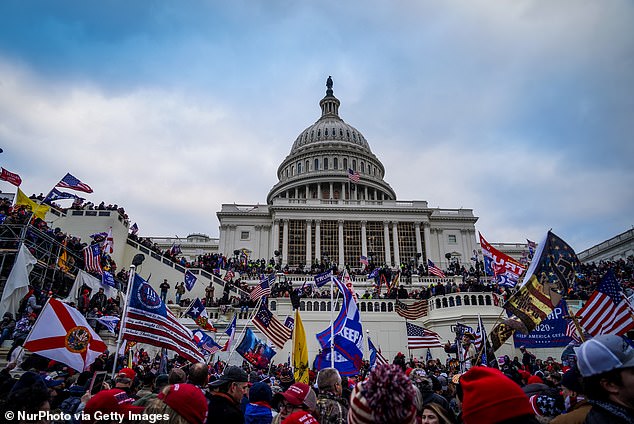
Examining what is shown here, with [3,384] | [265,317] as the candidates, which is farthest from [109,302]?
[3,384]

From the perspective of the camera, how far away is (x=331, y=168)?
8006cm

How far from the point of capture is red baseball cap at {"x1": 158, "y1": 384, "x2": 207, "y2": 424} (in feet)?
12.1

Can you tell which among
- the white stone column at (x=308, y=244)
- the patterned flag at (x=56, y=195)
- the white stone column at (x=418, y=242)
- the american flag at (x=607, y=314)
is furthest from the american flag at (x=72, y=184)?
the white stone column at (x=418, y=242)

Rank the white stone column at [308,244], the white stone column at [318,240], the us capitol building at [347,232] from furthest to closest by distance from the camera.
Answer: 1. the us capitol building at [347,232]
2. the white stone column at [318,240]
3. the white stone column at [308,244]

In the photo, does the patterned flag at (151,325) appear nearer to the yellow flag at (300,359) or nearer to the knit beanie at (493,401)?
the yellow flag at (300,359)

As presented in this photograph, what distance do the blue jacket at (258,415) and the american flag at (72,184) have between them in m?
21.3

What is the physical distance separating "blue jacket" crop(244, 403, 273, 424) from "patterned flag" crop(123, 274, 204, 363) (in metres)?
3.72

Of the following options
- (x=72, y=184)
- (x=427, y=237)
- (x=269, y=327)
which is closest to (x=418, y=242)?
(x=427, y=237)

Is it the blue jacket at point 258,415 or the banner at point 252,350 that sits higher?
the banner at point 252,350

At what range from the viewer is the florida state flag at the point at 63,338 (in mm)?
7645

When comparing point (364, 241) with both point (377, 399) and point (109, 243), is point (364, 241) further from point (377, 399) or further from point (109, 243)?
point (377, 399)

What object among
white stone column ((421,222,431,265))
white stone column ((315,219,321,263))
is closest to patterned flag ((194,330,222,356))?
white stone column ((315,219,321,263))

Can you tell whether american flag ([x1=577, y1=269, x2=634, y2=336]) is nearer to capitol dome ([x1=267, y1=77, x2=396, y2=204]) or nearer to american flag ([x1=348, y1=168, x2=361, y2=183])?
american flag ([x1=348, y1=168, x2=361, y2=183])

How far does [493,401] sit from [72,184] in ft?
80.4
